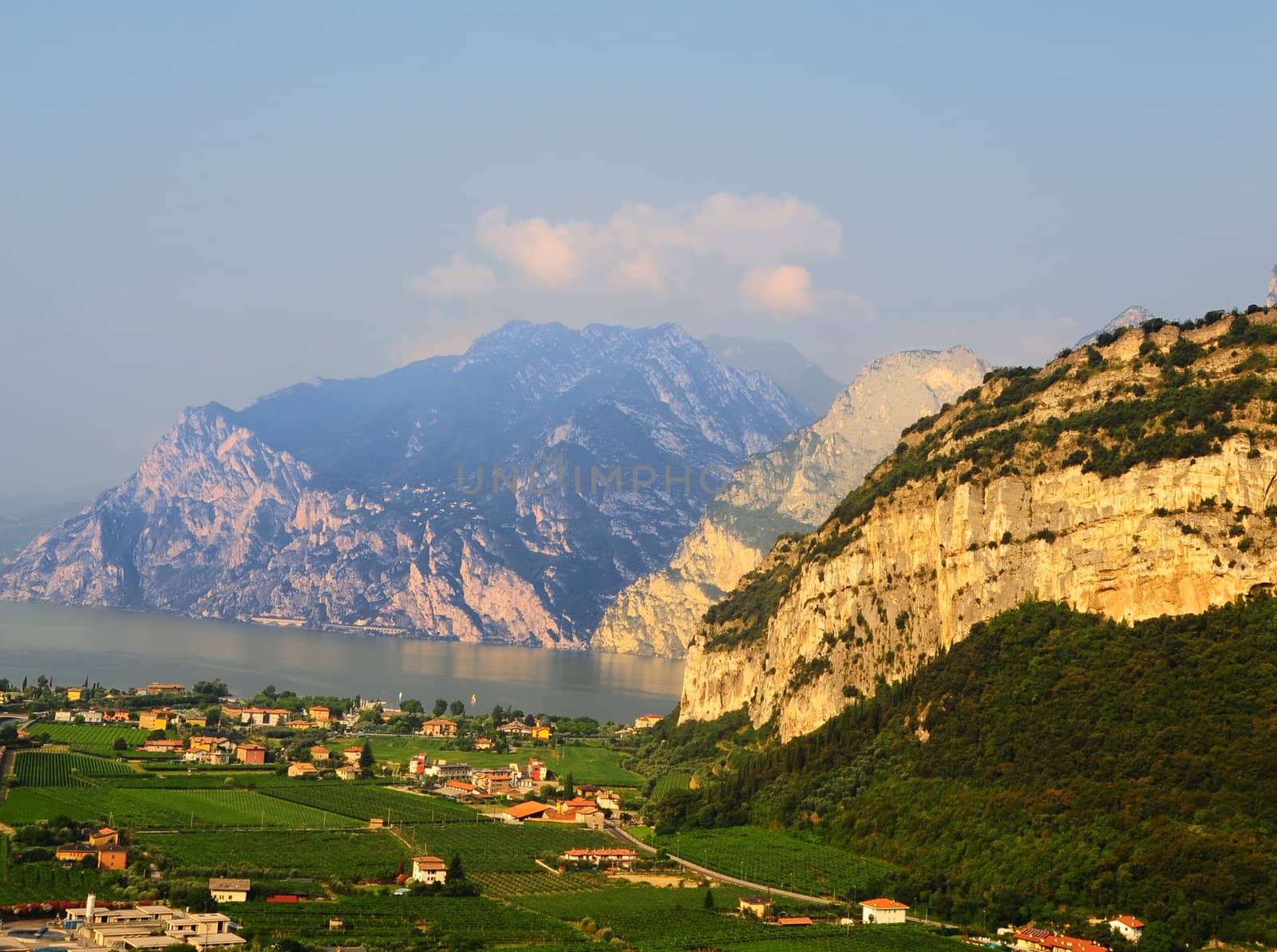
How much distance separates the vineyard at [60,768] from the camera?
3265 inches

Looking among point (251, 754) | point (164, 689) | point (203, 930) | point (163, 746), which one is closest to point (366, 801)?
point (251, 754)

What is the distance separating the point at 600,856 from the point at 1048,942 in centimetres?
2411

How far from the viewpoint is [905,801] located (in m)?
71.0

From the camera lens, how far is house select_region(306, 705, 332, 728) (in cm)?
12194

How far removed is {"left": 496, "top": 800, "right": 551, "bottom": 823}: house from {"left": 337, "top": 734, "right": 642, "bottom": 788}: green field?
12.2 metres

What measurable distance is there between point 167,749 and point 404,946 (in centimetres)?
5649

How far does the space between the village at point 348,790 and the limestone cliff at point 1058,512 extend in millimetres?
15676

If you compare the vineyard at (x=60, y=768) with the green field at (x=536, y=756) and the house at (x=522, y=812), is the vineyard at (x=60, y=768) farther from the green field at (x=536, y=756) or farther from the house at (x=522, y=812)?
the house at (x=522, y=812)

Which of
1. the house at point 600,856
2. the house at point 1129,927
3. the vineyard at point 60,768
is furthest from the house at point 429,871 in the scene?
the vineyard at point 60,768

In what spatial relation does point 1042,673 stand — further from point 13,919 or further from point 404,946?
point 13,919

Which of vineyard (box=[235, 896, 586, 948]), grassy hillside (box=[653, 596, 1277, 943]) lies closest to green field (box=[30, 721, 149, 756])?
grassy hillside (box=[653, 596, 1277, 943])

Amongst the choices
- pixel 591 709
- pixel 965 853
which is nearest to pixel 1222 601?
pixel 965 853

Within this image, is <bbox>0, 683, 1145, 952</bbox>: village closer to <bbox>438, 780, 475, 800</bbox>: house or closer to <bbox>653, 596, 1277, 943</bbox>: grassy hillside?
<bbox>438, 780, 475, 800</bbox>: house

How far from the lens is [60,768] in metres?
87.4
